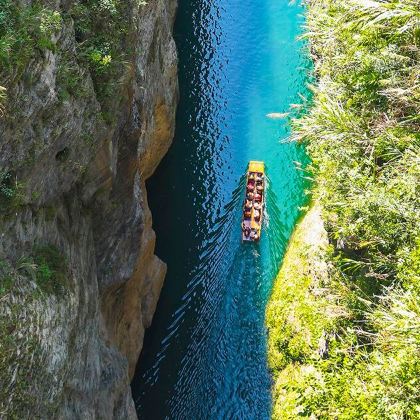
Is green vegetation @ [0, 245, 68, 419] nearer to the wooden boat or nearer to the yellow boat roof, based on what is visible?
the wooden boat

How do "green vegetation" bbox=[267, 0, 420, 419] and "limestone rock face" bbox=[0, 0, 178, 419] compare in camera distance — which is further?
"green vegetation" bbox=[267, 0, 420, 419]

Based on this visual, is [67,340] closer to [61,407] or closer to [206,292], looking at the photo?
[61,407]

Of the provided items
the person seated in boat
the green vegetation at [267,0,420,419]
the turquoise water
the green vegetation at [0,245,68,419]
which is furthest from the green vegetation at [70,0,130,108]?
the person seated in boat

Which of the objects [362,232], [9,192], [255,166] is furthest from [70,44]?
[255,166]

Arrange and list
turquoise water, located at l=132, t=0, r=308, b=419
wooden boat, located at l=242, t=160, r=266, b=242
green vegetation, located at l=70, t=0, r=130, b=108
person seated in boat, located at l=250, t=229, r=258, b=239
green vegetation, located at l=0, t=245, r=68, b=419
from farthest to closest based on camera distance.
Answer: wooden boat, located at l=242, t=160, r=266, b=242
person seated in boat, located at l=250, t=229, r=258, b=239
turquoise water, located at l=132, t=0, r=308, b=419
green vegetation, located at l=70, t=0, r=130, b=108
green vegetation, located at l=0, t=245, r=68, b=419

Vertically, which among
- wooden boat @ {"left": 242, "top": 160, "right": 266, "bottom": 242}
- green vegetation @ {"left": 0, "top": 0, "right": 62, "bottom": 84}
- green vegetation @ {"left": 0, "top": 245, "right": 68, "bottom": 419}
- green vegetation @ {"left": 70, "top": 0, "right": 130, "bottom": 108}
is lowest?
wooden boat @ {"left": 242, "top": 160, "right": 266, "bottom": 242}

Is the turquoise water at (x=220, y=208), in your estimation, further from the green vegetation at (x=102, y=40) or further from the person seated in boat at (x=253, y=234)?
the green vegetation at (x=102, y=40)
